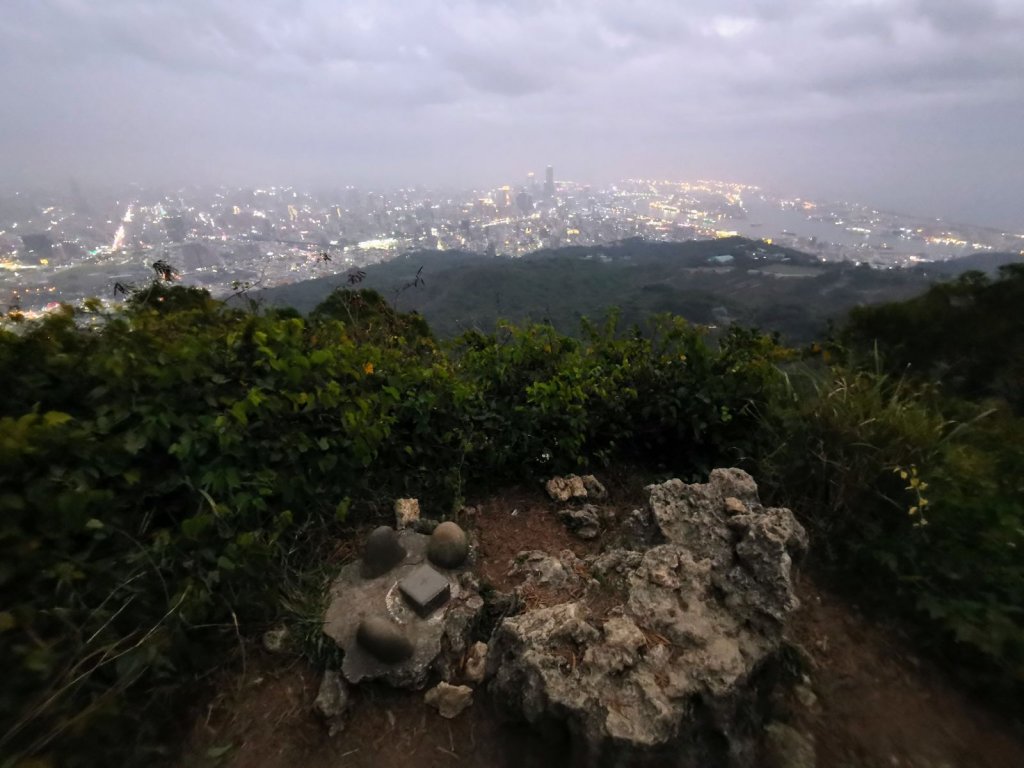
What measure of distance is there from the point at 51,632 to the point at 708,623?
2.94m

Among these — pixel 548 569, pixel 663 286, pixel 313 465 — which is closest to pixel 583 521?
pixel 548 569

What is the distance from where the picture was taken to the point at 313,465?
2.99m

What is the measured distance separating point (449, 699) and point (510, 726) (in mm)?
346

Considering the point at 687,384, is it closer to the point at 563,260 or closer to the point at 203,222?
the point at 563,260

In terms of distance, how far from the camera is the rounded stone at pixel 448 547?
297 centimetres

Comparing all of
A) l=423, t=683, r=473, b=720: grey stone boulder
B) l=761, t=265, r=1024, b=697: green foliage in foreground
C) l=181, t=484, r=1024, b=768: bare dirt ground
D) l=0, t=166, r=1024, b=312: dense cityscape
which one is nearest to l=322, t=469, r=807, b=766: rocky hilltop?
l=423, t=683, r=473, b=720: grey stone boulder

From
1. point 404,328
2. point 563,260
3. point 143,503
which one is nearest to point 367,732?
point 143,503

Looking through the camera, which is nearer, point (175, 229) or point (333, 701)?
point (333, 701)

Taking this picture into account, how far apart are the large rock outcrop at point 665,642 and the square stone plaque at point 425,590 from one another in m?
0.50

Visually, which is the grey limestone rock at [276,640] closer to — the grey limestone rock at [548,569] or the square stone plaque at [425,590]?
the square stone plaque at [425,590]

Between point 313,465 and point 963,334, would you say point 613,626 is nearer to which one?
point 313,465

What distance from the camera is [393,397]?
133 inches

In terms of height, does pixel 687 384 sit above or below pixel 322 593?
above

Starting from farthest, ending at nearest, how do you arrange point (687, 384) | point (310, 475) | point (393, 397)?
point (687, 384)
point (393, 397)
point (310, 475)
